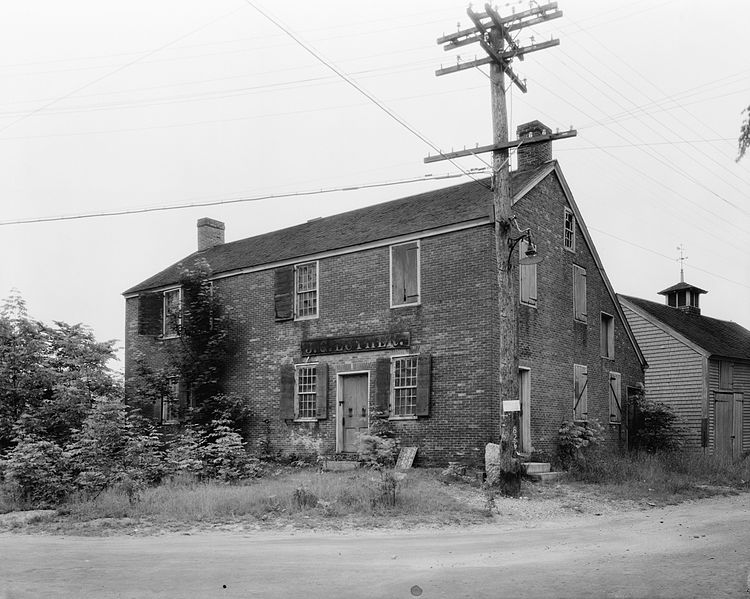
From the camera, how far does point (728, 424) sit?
2888 centimetres

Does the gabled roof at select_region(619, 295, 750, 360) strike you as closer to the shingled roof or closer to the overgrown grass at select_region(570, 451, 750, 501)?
the overgrown grass at select_region(570, 451, 750, 501)

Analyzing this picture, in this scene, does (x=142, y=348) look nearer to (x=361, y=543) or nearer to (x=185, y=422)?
(x=185, y=422)

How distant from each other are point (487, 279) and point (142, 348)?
13838mm

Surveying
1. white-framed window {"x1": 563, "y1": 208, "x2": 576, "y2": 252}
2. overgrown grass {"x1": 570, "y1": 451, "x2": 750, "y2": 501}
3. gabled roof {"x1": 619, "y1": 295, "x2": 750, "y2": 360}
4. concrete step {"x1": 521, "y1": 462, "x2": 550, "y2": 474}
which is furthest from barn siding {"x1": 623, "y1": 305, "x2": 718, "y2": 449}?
concrete step {"x1": 521, "y1": 462, "x2": 550, "y2": 474}

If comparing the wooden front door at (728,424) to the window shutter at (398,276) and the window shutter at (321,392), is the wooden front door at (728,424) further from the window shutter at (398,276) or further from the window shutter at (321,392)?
the window shutter at (321,392)

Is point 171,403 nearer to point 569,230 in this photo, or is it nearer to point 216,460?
point 216,460

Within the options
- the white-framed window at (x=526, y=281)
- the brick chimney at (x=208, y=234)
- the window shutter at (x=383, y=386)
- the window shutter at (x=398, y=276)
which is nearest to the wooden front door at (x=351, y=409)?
the window shutter at (x=383, y=386)

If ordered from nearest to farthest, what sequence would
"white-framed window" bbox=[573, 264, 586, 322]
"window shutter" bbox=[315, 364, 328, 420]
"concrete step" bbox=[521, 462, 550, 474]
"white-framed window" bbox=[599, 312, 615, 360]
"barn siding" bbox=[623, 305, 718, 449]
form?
"concrete step" bbox=[521, 462, 550, 474]
"window shutter" bbox=[315, 364, 328, 420]
"white-framed window" bbox=[573, 264, 586, 322]
"white-framed window" bbox=[599, 312, 615, 360]
"barn siding" bbox=[623, 305, 718, 449]

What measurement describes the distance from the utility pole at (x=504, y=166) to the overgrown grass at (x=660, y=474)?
3.66 metres

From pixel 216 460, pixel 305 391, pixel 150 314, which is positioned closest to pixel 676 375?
pixel 305 391

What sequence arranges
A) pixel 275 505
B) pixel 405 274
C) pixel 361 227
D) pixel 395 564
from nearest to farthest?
pixel 395 564
pixel 275 505
pixel 405 274
pixel 361 227

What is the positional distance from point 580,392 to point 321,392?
7216 millimetres

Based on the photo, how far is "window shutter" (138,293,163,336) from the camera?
27141 mm

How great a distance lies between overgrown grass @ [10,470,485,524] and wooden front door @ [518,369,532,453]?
4.54 m
